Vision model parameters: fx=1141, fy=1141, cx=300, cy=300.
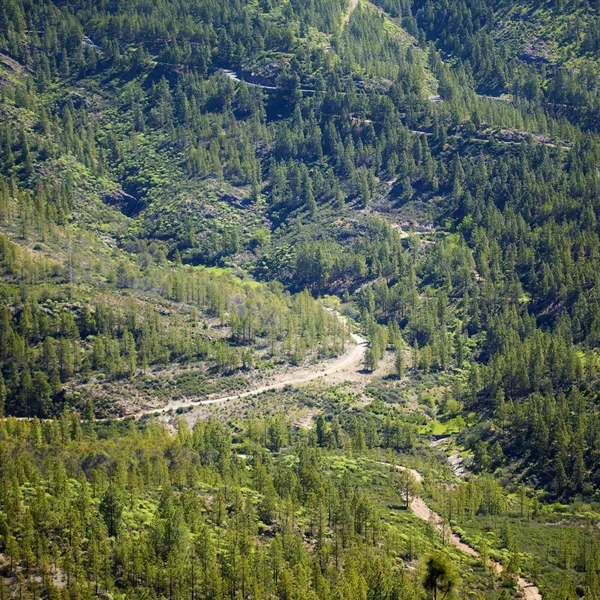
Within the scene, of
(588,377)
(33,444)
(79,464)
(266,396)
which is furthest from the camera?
(266,396)

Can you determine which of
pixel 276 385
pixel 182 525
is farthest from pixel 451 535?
pixel 276 385

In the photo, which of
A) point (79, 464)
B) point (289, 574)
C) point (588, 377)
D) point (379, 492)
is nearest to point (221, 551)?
point (289, 574)

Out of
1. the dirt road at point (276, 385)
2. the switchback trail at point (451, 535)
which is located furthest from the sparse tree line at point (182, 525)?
the dirt road at point (276, 385)

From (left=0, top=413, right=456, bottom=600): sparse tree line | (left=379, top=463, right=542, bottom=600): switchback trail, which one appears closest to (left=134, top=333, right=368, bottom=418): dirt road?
(left=0, top=413, right=456, bottom=600): sparse tree line

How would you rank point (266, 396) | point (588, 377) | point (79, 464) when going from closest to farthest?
point (79, 464), point (588, 377), point (266, 396)

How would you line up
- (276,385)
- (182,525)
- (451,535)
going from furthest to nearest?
(276,385) < (451,535) < (182,525)

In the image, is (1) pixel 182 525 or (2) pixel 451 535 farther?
(2) pixel 451 535

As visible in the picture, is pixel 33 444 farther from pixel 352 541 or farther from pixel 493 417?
pixel 493 417

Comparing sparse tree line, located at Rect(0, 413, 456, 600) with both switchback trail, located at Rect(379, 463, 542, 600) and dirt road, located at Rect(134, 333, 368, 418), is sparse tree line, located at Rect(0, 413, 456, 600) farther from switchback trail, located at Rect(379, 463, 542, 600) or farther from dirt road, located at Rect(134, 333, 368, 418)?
dirt road, located at Rect(134, 333, 368, 418)

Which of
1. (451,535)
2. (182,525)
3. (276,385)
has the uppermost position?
(182,525)

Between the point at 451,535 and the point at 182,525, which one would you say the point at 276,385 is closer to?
the point at 451,535
